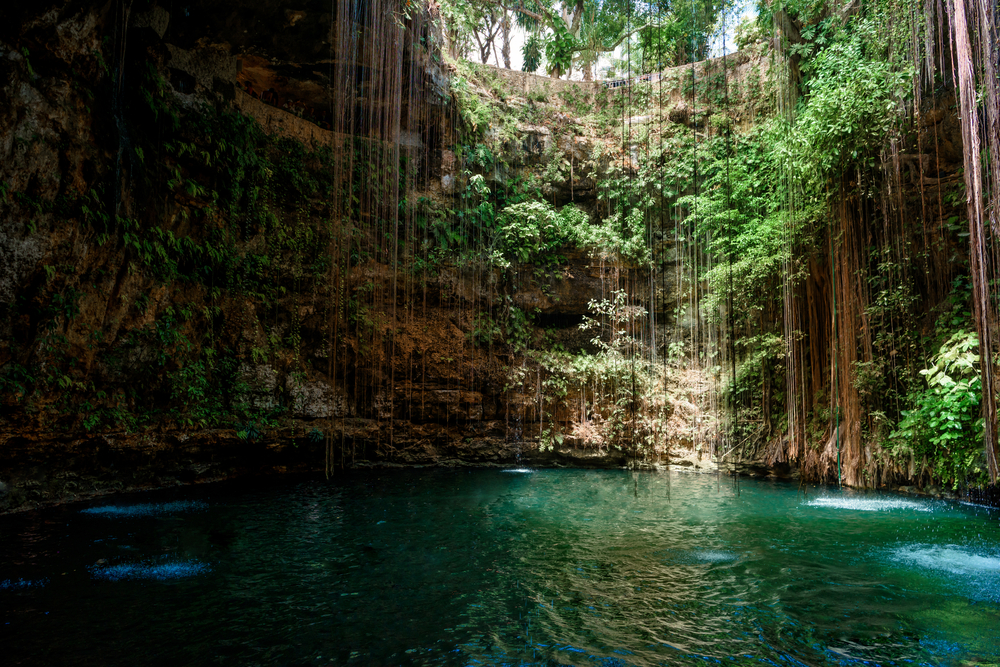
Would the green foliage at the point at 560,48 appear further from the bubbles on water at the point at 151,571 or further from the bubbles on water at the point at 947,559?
the bubbles on water at the point at 151,571

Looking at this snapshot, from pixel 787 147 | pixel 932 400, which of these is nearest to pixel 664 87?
pixel 787 147

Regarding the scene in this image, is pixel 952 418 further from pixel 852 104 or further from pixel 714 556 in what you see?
pixel 852 104

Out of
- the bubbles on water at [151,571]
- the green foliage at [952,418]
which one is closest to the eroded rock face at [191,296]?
the bubbles on water at [151,571]

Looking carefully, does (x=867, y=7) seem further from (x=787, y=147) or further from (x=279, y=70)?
(x=279, y=70)

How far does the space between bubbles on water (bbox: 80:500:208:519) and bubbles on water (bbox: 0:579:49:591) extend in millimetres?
1989

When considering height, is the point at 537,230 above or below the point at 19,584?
above

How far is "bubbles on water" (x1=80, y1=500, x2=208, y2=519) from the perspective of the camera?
5949 mm

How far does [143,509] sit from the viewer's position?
20.4 feet

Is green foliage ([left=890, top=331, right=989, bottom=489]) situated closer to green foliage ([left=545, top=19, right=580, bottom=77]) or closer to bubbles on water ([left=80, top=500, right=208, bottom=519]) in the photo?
bubbles on water ([left=80, top=500, right=208, bottom=519])

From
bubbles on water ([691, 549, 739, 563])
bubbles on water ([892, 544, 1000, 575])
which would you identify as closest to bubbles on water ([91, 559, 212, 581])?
bubbles on water ([691, 549, 739, 563])

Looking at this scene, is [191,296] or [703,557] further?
[191,296]

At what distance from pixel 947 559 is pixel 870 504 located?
7.79ft

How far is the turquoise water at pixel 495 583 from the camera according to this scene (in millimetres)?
3064

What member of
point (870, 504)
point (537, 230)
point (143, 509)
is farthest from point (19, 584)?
point (537, 230)
